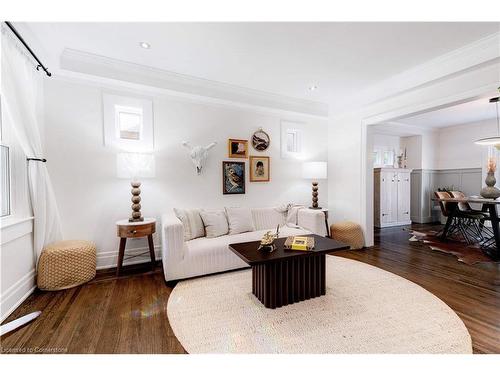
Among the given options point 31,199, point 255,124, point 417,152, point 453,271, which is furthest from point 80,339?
point 417,152

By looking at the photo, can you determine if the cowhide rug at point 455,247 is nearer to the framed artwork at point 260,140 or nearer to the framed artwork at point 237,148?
the framed artwork at point 260,140

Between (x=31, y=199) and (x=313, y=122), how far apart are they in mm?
4596

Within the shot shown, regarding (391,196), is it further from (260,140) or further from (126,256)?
(126,256)

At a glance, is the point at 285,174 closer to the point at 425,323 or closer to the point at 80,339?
the point at 425,323

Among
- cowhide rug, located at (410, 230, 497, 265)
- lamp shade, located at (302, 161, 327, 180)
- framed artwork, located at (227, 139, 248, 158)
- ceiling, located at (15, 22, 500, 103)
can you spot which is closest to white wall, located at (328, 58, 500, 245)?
ceiling, located at (15, 22, 500, 103)

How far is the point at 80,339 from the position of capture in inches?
64.4

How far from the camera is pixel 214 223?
3.16 m

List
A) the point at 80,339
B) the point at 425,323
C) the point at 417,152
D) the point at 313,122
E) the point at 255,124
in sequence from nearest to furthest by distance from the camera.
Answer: the point at 80,339
the point at 425,323
the point at 255,124
the point at 313,122
the point at 417,152

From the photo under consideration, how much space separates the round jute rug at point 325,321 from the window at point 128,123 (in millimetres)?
2044

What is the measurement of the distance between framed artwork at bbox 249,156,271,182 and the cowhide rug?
10.4 feet

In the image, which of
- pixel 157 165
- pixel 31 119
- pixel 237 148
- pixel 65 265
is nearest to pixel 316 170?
pixel 237 148

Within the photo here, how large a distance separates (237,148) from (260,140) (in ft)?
1.63

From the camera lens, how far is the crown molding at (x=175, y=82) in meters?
2.76

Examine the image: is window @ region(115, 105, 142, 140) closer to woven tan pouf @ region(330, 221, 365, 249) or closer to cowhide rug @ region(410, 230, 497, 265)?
woven tan pouf @ region(330, 221, 365, 249)
